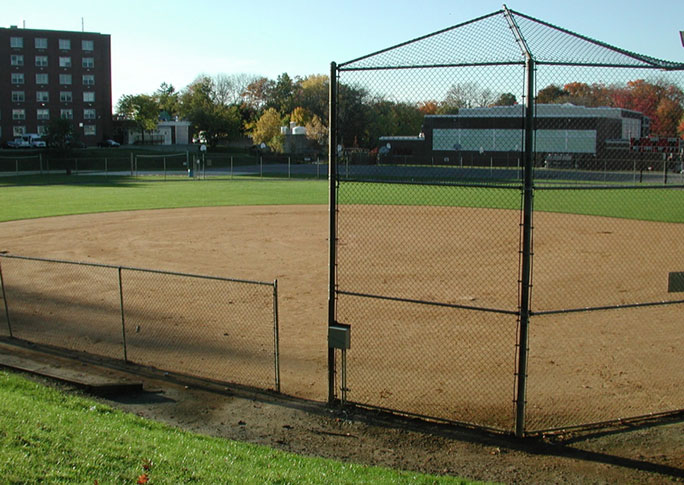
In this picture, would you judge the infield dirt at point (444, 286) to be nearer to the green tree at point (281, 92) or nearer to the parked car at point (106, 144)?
the parked car at point (106, 144)

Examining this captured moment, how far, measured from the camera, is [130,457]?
240 inches

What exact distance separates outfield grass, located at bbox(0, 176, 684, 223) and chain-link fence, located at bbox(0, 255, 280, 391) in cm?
1602

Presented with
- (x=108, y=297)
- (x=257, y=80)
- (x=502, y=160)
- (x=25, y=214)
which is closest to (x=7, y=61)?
(x=257, y=80)

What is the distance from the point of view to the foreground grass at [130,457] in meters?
5.69

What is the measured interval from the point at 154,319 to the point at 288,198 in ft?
89.3

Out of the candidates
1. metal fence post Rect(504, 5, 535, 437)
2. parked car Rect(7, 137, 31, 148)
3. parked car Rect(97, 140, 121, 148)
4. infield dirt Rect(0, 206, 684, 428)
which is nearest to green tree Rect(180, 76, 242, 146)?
parked car Rect(97, 140, 121, 148)

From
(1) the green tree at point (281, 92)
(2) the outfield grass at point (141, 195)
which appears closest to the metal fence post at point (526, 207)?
(2) the outfield grass at point (141, 195)

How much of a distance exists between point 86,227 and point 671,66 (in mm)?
23739

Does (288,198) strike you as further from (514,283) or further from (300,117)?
(300,117)

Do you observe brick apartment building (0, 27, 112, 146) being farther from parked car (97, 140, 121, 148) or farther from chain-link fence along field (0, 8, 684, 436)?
chain-link fence along field (0, 8, 684, 436)

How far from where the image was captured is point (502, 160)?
12.2 meters

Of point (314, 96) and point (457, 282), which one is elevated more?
point (314, 96)

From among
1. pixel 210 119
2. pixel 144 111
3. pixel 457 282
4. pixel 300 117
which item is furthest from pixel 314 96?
pixel 457 282

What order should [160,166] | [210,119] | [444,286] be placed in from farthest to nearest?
1. [210,119]
2. [160,166]
3. [444,286]
